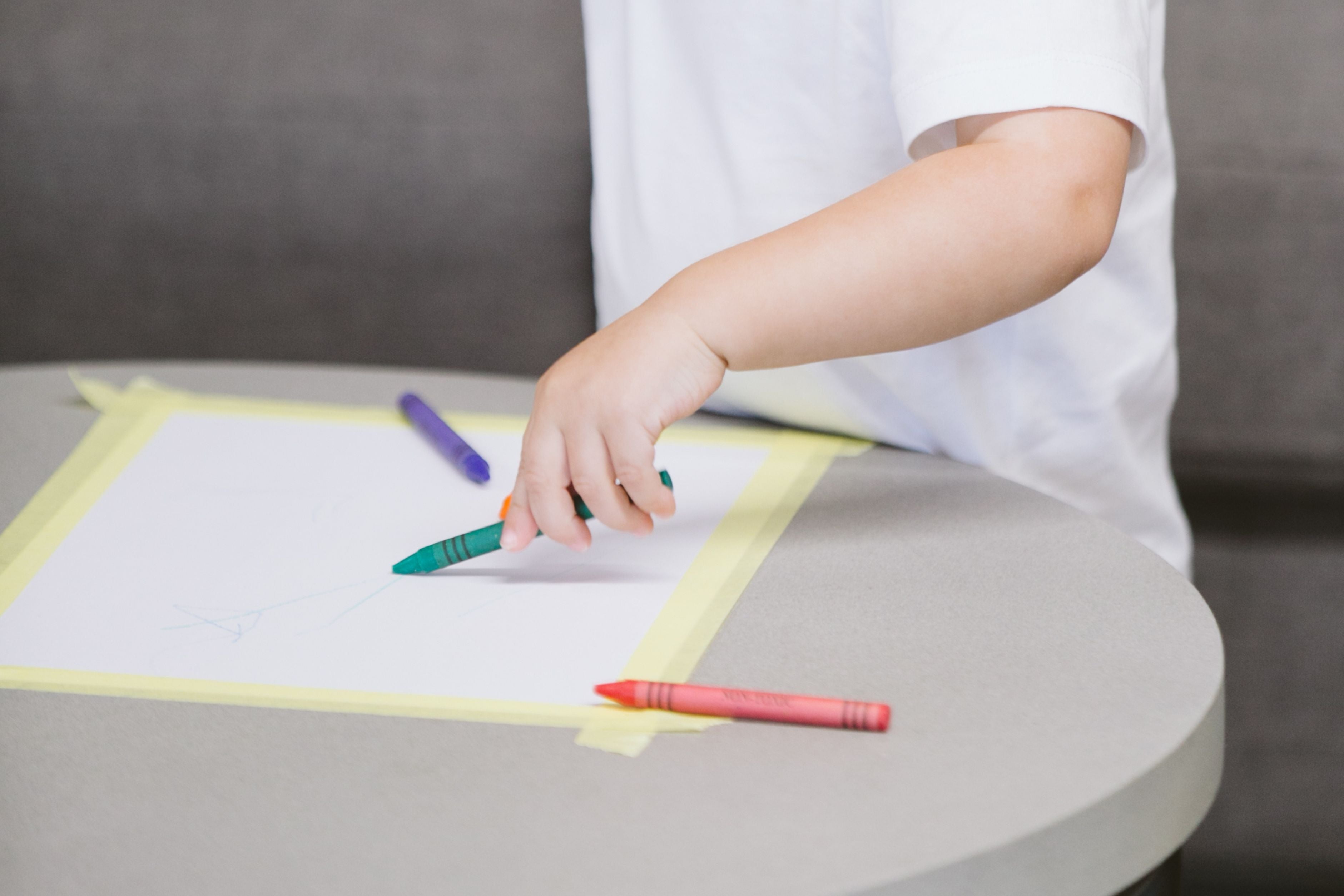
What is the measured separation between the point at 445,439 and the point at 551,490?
13 cm

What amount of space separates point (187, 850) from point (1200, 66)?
0.96m

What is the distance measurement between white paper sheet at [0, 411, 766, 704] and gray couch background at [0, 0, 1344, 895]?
55 centimetres

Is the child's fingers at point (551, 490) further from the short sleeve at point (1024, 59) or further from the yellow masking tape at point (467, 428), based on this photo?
the short sleeve at point (1024, 59)

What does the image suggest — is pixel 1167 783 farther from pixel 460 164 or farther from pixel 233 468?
pixel 460 164

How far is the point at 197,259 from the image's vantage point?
3.66 feet

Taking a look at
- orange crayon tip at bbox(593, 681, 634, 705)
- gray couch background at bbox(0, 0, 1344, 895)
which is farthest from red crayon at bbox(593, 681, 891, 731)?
gray couch background at bbox(0, 0, 1344, 895)

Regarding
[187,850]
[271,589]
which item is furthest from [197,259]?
[187,850]

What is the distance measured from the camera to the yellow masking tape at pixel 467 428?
1.18 feet

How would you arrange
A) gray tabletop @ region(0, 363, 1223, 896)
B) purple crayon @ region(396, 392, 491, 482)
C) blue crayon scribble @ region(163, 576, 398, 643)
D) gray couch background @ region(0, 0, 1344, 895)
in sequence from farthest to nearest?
gray couch background @ region(0, 0, 1344, 895)
purple crayon @ region(396, 392, 491, 482)
blue crayon scribble @ region(163, 576, 398, 643)
gray tabletop @ region(0, 363, 1223, 896)

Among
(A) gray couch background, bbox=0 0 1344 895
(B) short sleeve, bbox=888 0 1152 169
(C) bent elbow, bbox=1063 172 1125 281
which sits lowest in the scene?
(A) gray couch background, bbox=0 0 1344 895

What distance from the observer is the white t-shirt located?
59cm

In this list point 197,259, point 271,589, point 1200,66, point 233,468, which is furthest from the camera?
point 197,259

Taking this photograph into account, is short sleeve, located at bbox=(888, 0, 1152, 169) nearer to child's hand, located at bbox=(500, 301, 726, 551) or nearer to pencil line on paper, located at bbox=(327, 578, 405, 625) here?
child's hand, located at bbox=(500, 301, 726, 551)

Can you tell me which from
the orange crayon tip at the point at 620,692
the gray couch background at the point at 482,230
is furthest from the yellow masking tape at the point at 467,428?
the gray couch background at the point at 482,230
